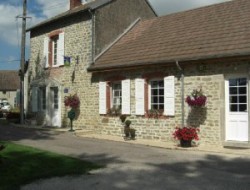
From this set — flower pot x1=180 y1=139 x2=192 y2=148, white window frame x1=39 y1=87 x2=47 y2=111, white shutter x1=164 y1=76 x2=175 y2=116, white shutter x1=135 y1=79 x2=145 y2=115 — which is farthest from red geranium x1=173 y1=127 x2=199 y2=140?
white window frame x1=39 y1=87 x2=47 y2=111

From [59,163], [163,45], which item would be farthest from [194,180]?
[163,45]

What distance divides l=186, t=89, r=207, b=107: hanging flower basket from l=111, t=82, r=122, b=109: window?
4.00 meters

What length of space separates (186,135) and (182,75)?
2264 mm

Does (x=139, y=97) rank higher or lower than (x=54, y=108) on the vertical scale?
higher

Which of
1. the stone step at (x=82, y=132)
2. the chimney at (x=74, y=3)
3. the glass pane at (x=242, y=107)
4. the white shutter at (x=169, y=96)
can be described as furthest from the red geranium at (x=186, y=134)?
the chimney at (x=74, y=3)

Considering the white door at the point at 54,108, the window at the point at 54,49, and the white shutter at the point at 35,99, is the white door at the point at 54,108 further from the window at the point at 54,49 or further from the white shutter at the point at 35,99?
the window at the point at 54,49

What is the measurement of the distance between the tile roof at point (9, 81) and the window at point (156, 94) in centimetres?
4242

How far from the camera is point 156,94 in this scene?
15.2 meters

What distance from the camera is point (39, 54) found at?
2148cm

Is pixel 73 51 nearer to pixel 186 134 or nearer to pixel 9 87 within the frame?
pixel 186 134

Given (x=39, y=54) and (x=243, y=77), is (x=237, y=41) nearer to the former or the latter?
(x=243, y=77)

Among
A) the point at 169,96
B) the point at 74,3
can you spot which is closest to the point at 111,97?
the point at 169,96

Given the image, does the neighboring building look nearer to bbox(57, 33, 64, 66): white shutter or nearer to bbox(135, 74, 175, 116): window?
bbox(57, 33, 64, 66): white shutter

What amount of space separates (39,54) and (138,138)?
877 centimetres
